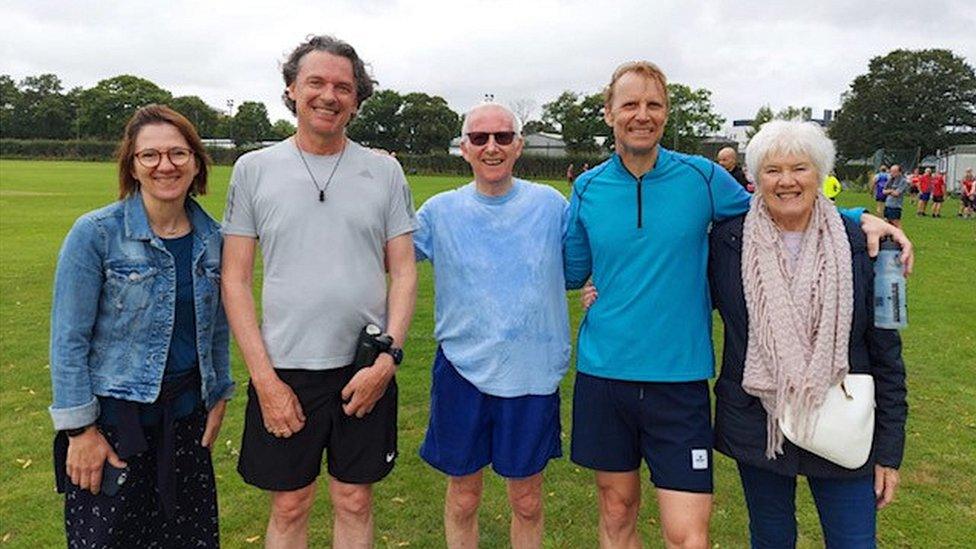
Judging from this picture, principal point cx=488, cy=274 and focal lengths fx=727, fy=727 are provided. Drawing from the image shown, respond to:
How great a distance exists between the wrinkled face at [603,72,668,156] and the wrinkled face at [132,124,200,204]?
5.80 feet

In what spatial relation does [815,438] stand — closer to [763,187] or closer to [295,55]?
[763,187]

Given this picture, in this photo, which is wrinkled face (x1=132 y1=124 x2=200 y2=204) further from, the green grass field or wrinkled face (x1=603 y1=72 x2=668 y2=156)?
the green grass field

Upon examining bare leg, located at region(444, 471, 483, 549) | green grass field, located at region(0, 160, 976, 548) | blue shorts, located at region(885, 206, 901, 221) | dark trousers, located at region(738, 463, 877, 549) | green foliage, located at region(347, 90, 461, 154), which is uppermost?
green foliage, located at region(347, 90, 461, 154)

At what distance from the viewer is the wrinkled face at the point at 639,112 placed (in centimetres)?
303

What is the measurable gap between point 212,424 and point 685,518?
2.01 meters

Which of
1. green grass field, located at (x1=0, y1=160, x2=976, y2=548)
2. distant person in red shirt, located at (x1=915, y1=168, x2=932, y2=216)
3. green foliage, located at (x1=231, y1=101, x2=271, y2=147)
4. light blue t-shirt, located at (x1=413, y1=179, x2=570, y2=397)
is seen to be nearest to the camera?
light blue t-shirt, located at (x1=413, y1=179, x2=570, y2=397)

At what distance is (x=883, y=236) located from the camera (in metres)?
2.69

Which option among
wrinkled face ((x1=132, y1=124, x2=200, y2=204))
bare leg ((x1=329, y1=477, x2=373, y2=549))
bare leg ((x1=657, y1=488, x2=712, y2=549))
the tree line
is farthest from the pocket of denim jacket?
the tree line

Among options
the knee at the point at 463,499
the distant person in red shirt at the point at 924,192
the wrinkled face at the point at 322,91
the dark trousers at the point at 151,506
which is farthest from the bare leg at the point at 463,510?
the distant person in red shirt at the point at 924,192

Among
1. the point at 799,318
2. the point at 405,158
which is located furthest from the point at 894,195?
the point at 405,158

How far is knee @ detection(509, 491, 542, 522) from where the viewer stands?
11.2ft

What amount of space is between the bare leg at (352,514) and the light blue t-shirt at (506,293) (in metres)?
0.70

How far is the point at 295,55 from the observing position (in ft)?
9.77

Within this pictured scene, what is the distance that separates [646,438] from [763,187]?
45.0 inches
